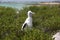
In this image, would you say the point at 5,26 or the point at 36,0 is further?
the point at 36,0

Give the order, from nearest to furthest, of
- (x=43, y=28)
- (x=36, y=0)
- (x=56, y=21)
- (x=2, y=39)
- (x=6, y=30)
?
(x=2, y=39) < (x=6, y=30) < (x=43, y=28) < (x=56, y=21) < (x=36, y=0)

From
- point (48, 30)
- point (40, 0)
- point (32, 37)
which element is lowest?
point (40, 0)

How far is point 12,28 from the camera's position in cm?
835

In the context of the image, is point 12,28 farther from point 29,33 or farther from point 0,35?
point 29,33

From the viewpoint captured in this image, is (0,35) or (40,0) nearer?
(0,35)

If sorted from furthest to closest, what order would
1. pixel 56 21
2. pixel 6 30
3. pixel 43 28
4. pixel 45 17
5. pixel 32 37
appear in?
pixel 45 17 < pixel 56 21 < pixel 43 28 < pixel 6 30 < pixel 32 37

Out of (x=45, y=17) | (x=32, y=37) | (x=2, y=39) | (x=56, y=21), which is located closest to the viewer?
(x=32, y=37)

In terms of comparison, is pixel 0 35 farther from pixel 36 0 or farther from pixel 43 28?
pixel 36 0

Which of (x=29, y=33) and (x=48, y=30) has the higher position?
(x=29, y=33)

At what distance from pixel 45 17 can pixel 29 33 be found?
191 inches

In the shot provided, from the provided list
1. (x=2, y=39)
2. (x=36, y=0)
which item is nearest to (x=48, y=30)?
(x=2, y=39)

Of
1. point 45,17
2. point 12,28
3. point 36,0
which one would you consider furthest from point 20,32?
point 36,0

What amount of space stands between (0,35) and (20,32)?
0.63 m

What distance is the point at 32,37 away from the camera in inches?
270
